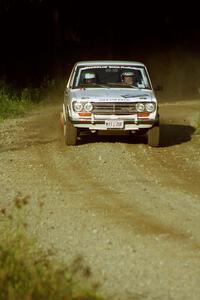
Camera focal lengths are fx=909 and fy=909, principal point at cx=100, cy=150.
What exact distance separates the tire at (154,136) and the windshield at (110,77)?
987mm

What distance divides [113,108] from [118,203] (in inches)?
200

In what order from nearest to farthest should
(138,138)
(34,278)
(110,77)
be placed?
(34,278) → (110,77) → (138,138)

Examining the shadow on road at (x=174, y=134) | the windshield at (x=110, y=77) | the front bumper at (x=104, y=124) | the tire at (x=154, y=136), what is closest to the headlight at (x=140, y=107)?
the front bumper at (x=104, y=124)

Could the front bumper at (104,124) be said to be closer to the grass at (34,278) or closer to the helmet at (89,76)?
the helmet at (89,76)

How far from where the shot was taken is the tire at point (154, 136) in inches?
630

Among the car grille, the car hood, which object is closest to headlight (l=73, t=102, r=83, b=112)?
the car hood

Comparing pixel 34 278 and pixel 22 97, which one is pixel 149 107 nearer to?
pixel 34 278

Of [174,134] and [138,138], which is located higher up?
[138,138]

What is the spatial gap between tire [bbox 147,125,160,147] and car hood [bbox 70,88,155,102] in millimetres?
543

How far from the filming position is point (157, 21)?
140ft

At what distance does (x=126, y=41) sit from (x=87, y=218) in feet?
108

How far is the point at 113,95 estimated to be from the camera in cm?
1580

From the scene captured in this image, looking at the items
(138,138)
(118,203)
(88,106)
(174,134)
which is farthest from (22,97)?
(118,203)

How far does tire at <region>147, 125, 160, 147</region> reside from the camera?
16.0 m
